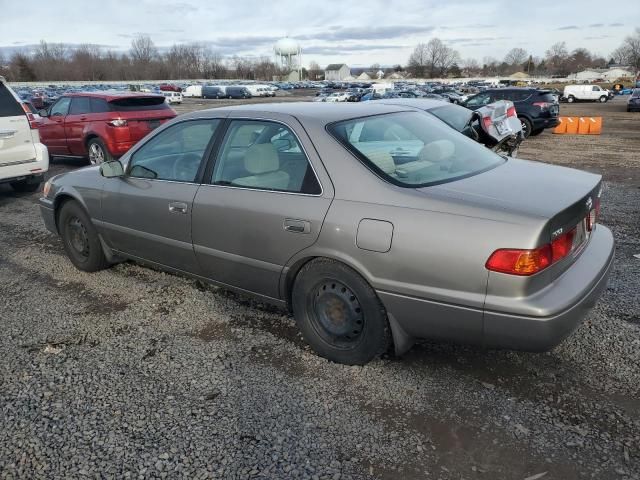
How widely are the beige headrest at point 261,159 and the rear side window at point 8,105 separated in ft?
18.9

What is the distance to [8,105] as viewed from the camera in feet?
24.4

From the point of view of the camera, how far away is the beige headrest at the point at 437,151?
3326 mm

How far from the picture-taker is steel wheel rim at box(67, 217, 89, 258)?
15.6 feet

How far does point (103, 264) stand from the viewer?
477cm

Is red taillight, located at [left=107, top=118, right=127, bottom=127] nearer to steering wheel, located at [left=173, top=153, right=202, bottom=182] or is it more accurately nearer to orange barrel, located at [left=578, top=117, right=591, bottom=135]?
steering wheel, located at [left=173, top=153, right=202, bottom=182]

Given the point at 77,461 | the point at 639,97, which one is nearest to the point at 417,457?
the point at 77,461

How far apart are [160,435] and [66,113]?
33.6 ft

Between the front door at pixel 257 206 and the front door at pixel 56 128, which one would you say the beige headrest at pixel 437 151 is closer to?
the front door at pixel 257 206

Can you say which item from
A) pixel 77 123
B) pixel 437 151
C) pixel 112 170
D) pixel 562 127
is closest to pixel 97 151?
pixel 77 123

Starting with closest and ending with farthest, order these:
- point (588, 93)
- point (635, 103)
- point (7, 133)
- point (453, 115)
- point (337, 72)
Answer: point (7, 133) → point (453, 115) → point (635, 103) → point (588, 93) → point (337, 72)

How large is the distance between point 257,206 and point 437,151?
1.26 meters

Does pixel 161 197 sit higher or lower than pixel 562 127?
higher

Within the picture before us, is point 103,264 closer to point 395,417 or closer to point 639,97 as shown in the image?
point 395,417

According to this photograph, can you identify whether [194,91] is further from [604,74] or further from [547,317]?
[604,74]
